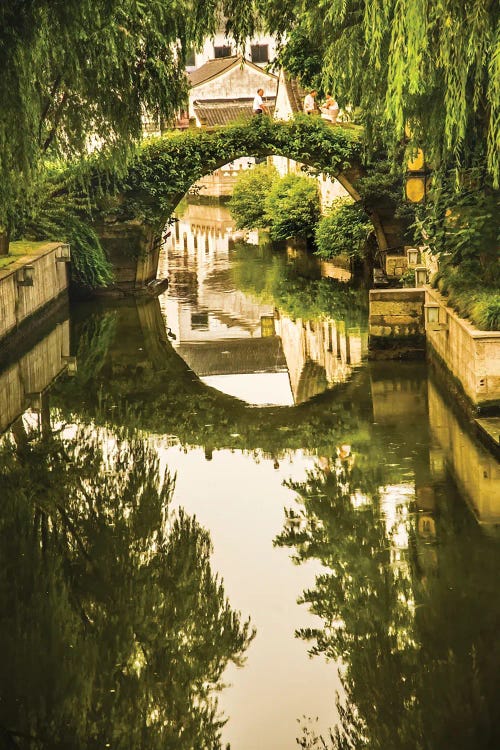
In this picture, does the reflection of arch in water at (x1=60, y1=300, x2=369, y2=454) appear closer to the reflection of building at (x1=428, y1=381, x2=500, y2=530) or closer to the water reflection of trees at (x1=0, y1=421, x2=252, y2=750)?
the reflection of building at (x1=428, y1=381, x2=500, y2=530)

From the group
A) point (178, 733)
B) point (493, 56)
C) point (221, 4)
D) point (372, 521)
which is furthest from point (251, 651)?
point (221, 4)

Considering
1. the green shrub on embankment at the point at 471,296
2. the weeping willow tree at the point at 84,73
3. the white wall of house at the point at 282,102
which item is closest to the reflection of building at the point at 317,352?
the green shrub on embankment at the point at 471,296

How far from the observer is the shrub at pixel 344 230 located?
105 feet

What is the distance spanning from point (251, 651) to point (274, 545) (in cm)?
225

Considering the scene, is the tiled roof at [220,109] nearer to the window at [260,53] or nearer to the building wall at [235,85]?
the building wall at [235,85]

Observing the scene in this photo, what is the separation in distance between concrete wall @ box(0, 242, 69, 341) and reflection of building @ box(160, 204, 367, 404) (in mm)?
2189

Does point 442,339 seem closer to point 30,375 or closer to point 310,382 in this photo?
point 310,382

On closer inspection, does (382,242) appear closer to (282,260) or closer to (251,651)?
(282,260)

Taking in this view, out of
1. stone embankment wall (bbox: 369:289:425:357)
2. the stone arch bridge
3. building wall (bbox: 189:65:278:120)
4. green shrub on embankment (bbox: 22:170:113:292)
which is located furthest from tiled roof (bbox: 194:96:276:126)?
stone embankment wall (bbox: 369:289:425:357)

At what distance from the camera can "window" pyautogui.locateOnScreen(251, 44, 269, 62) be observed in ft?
266

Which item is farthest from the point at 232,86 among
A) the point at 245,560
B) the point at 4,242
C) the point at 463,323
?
the point at 245,560

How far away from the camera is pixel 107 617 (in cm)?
899

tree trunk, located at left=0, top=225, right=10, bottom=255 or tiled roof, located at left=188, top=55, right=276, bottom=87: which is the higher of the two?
tiled roof, located at left=188, top=55, right=276, bottom=87

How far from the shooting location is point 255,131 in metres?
28.5
